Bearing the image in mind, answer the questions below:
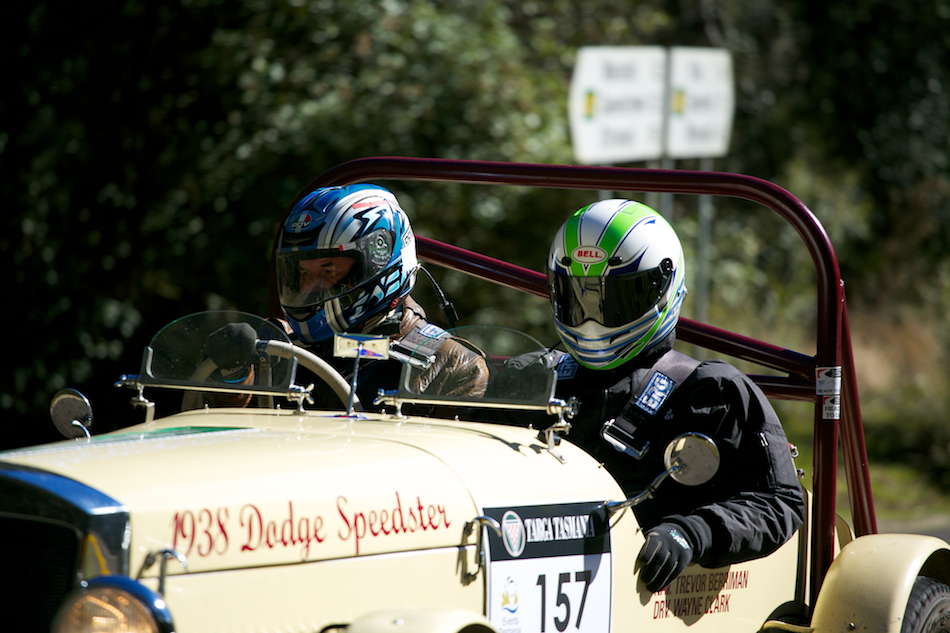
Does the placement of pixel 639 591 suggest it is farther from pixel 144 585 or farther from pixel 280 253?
pixel 280 253

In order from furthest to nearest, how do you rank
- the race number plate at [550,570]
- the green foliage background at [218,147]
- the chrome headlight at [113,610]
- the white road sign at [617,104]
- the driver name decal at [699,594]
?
the green foliage background at [218,147] → the white road sign at [617,104] → the driver name decal at [699,594] → the race number plate at [550,570] → the chrome headlight at [113,610]

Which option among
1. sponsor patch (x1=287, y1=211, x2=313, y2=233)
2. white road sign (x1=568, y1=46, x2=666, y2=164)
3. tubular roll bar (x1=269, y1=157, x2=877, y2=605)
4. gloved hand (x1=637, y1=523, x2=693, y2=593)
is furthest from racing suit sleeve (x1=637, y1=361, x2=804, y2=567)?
white road sign (x1=568, y1=46, x2=666, y2=164)

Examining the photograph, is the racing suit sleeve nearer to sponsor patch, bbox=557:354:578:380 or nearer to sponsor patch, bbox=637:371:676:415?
sponsor patch, bbox=637:371:676:415

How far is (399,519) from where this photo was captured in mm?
2424

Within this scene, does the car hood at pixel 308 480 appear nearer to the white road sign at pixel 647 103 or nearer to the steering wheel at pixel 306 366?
the steering wheel at pixel 306 366

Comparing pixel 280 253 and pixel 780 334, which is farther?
pixel 780 334

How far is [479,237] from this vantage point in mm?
9258

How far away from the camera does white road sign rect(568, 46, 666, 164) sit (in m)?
7.02

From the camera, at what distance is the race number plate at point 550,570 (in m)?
2.57

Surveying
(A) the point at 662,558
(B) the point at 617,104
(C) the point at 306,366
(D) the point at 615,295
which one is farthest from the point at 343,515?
(B) the point at 617,104

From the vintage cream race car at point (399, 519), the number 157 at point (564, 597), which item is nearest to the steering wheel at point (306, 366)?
the vintage cream race car at point (399, 519)

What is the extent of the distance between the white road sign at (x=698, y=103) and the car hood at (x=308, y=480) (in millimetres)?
4966

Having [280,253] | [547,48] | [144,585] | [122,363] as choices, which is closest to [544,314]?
[547,48]

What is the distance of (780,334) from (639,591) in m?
10.1
